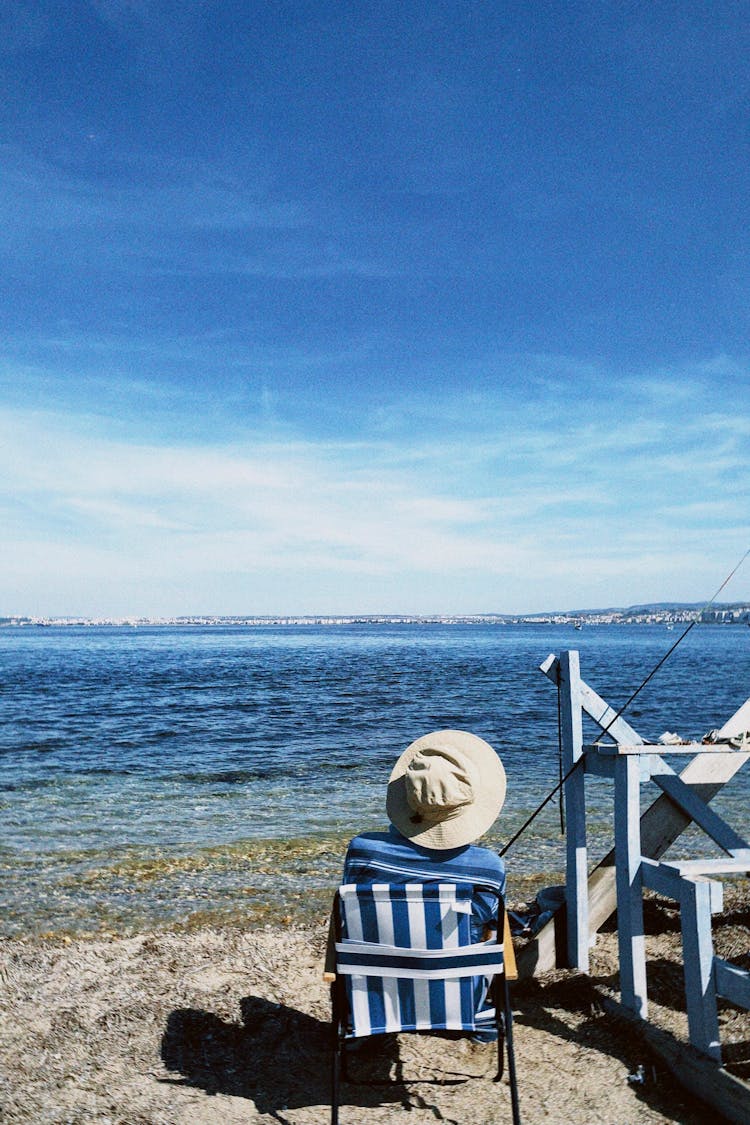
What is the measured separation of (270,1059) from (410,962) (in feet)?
4.81

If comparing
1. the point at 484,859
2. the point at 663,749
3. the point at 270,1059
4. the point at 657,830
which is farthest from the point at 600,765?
the point at 270,1059

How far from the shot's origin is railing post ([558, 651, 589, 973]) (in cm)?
504

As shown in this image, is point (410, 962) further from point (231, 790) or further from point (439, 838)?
point (231, 790)

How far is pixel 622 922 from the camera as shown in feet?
14.4

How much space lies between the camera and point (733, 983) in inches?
142

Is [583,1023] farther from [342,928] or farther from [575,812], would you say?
[342,928]

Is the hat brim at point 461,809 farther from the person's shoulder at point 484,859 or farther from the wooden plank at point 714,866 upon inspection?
the wooden plank at point 714,866

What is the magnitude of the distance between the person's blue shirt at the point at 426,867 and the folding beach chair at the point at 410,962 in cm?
6

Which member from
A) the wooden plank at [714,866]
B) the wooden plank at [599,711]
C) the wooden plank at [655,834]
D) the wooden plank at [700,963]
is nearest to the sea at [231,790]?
the wooden plank at [655,834]

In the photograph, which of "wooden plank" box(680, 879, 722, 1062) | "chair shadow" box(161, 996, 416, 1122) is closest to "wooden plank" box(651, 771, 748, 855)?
"wooden plank" box(680, 879, 722, 1062)

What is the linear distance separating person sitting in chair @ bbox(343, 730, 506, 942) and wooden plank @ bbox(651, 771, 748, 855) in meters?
1.07

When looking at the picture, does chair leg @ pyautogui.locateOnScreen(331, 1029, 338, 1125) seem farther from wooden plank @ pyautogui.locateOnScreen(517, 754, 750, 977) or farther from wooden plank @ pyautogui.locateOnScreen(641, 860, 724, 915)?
wooden plank @ pyautogui.locateOnScreen(517, 754, 750, 977)

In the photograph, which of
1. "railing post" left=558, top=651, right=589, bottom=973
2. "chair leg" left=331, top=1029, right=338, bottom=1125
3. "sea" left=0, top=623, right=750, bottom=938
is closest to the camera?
"chair leg" left=331, top=1029, right=338, bottom=1125

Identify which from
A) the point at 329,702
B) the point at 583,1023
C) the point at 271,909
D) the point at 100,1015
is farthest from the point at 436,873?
the point at 329,702
